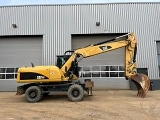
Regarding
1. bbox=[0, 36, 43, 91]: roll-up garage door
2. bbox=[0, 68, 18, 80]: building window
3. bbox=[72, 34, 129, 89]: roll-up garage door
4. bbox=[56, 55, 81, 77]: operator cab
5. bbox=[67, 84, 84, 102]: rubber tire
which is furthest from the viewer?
bbox=[0, 36, 43, 91]: roll-up garage door

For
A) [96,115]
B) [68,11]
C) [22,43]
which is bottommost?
[96,115]

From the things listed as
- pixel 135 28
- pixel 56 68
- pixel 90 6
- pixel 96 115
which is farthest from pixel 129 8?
pixel 96 115

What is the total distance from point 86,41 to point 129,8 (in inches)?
196

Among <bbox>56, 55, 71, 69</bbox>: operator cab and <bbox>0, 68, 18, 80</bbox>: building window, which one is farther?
<bbox>0, 68, 18, 80</bbox>: building window

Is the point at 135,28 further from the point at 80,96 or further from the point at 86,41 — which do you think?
the point at 80,96

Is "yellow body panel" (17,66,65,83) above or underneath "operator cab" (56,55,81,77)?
underneath

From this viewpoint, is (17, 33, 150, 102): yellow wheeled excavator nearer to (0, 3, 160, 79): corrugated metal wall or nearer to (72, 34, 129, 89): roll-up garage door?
(72, 34, 129, 89): roll-up garage door

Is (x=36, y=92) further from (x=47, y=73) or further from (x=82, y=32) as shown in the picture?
(x=82, y=32)

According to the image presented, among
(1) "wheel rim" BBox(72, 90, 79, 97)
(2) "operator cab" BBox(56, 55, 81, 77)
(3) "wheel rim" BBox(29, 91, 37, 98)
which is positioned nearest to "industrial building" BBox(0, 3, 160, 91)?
(2) "operator cab" BBox(56, 55, 81, 77)

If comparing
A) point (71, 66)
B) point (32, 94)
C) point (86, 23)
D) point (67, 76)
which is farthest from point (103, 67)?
point (32, 94)

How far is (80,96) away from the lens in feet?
46.9

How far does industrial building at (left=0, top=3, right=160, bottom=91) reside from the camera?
2223 cm

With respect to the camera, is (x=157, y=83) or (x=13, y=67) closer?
(x=157, y=83)

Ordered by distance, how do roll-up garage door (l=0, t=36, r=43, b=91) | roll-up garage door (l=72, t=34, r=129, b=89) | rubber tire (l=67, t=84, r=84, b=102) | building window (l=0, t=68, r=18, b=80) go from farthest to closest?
roll-up garage door (l=0, t=36, r=43, b=91) < building window (l=0, t=68, r=18, b=80) < roll-up garage door (l=72, t=34, r=129, b=89) < rubber tire (l=67, t=84, r=84, b=102)
